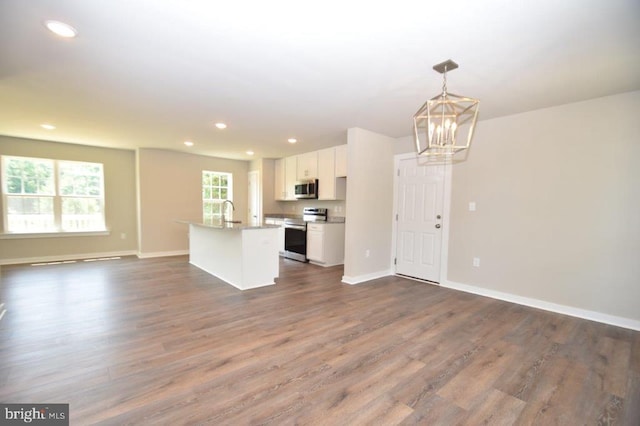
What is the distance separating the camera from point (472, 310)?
326cm

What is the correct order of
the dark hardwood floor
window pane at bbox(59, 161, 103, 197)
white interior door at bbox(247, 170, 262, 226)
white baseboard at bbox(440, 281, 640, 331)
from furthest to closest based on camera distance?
white interior door at bbox(247, 170, 262, 226)
window pane at bbox(59, 161, 103, 197)
white baseboard at bbox(440, 281, 640, 331)
the dark hardwood floor

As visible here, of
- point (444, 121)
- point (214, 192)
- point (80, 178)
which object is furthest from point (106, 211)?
point (444, 121)

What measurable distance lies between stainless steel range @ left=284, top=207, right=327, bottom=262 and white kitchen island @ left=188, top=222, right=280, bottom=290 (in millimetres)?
1620

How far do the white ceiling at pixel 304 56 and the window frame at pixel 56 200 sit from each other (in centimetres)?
203

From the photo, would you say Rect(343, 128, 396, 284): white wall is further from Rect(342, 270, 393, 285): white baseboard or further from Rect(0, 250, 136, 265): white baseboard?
Rect(0, 250, 136, 265): white baseboard

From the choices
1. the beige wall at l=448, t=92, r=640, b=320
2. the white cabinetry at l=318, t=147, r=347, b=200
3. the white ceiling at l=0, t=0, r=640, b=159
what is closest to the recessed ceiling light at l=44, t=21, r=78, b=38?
the white ceiling at l=0, t=0, r=640, b=159

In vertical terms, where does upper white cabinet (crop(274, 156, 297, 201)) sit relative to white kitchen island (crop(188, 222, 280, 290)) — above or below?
above

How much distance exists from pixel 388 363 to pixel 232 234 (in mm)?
2809

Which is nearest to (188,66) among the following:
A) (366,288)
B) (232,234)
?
(232,234)

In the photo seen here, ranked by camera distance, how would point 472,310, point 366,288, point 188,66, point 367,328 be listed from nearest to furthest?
1. point 188,66
2. point 367,328
3. point 472,310
4. point 366,288

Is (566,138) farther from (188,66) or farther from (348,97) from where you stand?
(188,66)

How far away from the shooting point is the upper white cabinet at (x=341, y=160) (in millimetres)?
5391

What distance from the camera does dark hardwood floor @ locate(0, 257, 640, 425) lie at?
1.66m

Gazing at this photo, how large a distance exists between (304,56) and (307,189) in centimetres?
395
